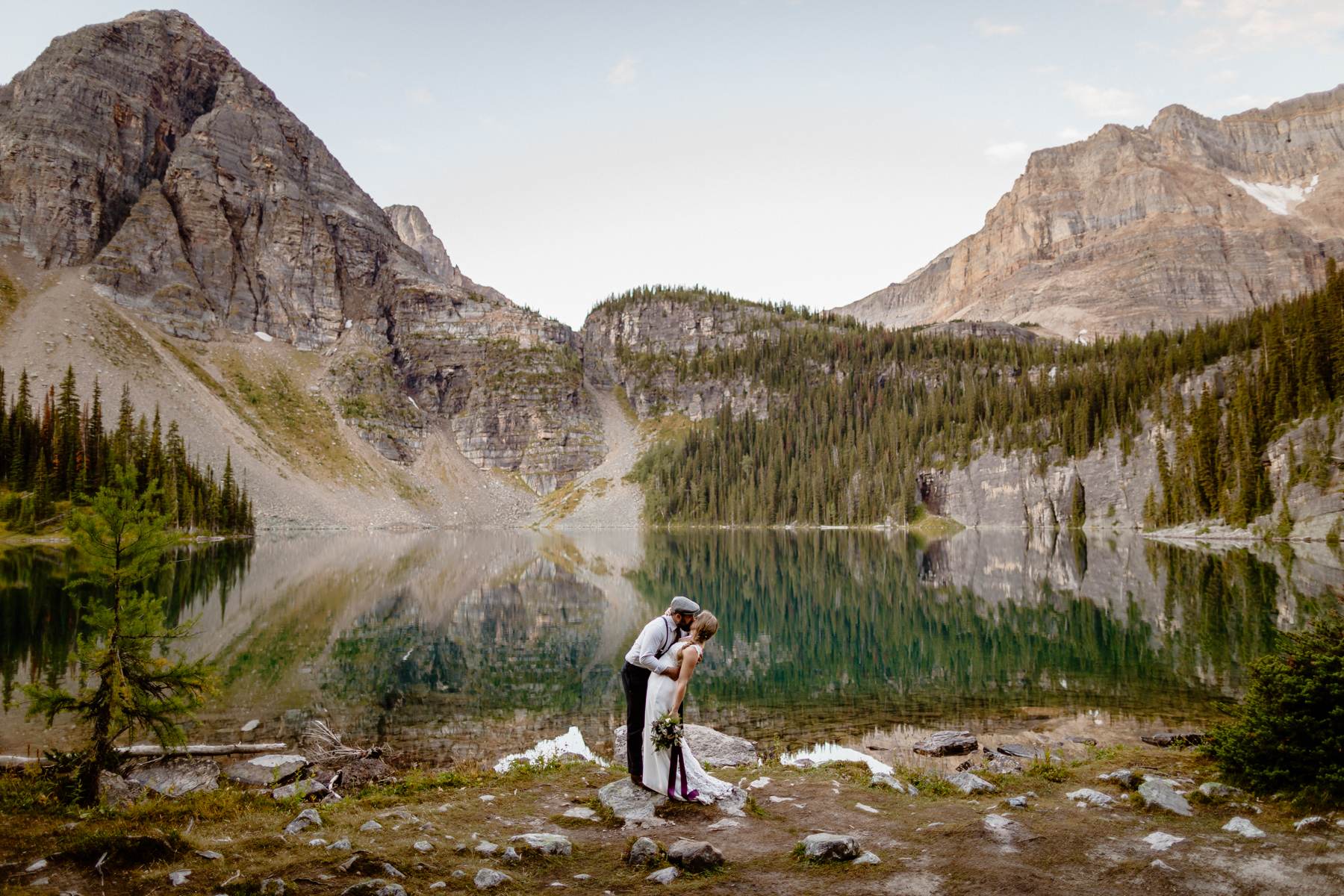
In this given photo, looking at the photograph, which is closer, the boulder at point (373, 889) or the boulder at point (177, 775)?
the boulder at point (373, 889)

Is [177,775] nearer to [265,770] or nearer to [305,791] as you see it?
[265,770]

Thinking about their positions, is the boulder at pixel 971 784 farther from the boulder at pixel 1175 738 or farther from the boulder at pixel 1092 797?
the boulder at pixel 1175 738

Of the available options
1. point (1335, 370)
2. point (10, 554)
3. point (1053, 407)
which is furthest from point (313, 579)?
point (1053, 407)

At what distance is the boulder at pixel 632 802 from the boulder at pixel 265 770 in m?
5.99

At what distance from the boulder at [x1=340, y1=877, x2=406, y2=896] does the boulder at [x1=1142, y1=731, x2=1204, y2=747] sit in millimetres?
14851

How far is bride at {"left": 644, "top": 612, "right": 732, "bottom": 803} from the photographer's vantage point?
Result: 1048 centimetres

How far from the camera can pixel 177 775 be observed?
12.5 meters

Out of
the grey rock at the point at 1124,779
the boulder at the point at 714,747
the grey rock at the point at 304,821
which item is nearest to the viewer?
the grey rock at the point at 304,821

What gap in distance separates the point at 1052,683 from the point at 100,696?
79.9 feet

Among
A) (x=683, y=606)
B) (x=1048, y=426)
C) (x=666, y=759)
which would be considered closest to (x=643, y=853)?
(x=666, y=759)

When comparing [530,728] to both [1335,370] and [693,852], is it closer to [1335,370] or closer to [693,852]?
[693,852]

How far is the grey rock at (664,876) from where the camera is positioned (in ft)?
24.9

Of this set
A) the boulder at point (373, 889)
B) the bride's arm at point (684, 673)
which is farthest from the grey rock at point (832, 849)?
the boulder at point (373, 889)

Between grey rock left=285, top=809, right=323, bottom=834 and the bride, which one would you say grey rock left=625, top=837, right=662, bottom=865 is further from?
grey rock left=285, top=809, right=323, bottom=834
